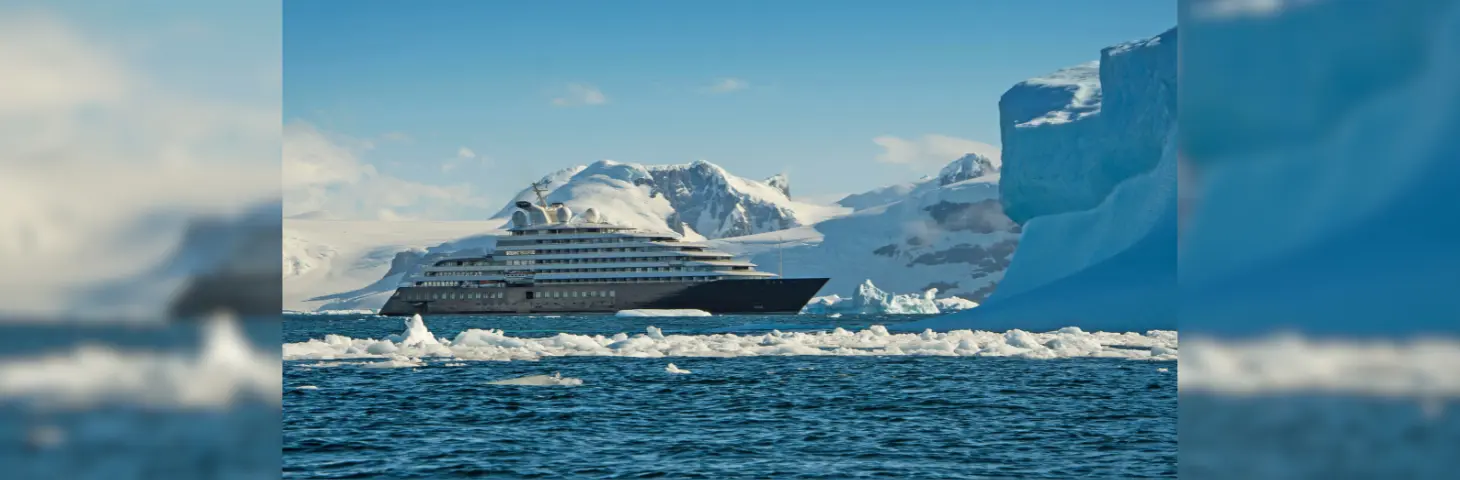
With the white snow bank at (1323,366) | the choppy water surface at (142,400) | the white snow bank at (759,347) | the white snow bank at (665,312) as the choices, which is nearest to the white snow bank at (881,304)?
the white snow bank at (665,312)

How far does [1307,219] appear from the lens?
11828 millimetres

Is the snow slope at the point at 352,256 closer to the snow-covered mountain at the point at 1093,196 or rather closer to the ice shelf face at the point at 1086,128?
the ice shelf face at the point at 1086,128

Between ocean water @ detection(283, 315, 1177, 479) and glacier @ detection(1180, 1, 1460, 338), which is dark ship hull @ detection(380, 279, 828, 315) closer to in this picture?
ocean water @ detection(283, 315, 1177, 479)

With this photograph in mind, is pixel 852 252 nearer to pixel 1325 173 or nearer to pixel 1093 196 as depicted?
pixel 1093 196

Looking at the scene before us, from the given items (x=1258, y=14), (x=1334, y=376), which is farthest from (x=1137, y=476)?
(x=1258, y=14)

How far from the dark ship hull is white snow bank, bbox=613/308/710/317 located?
0.48 meters

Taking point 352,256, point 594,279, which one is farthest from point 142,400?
point 352,256

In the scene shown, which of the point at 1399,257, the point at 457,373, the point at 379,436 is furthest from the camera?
the point at 457,373

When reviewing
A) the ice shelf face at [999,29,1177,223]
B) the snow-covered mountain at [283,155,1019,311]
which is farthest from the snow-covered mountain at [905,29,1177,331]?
the snow-covered mountain at [283,155,1019,311]

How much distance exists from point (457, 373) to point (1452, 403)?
52.9 ft

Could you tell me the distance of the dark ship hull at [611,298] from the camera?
84562mm

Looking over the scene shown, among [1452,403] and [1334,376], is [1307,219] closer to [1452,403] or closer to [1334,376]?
[1452,403]

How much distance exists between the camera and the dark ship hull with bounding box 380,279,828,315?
277 feet

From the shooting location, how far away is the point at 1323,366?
907 cm
